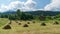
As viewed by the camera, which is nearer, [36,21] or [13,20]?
[36,21]

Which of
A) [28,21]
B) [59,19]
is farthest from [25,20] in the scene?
[59,19]

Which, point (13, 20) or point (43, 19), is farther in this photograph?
point (13, 20)

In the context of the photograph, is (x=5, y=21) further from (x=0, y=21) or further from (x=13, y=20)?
(x=0, y=21)

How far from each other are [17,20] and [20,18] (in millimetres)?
413

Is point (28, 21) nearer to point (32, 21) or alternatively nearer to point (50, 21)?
point (32, 21)

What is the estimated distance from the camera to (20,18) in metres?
24.2

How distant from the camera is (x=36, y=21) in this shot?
23.0 meters

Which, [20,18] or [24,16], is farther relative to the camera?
[20,18]

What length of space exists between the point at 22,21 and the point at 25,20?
1.72 ft

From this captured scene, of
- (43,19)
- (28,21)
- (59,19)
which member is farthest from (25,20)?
(59,19)

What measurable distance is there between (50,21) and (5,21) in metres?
5.14

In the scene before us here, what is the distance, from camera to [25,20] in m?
23.6

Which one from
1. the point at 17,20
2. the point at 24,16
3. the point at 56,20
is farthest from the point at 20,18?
the point at 56,20

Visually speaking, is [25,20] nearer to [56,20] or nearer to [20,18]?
[20,18]
